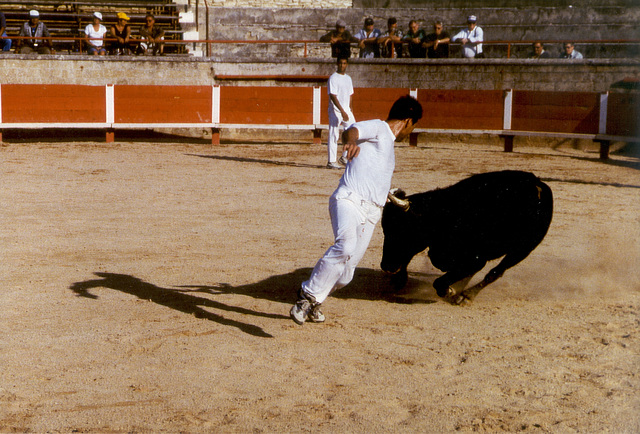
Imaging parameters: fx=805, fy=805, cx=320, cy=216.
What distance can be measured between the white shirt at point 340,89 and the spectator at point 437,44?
632 cm

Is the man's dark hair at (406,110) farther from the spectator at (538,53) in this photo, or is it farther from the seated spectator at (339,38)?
the seated spectator at (339,38)

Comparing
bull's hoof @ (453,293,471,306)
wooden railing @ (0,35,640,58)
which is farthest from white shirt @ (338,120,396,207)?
wooden railing @ (0,35,640,58)

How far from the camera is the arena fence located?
1478 centimetres

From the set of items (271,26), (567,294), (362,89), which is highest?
(271,26)

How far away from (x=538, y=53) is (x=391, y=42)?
3.07 metres

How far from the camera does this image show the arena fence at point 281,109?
1478 centimetres

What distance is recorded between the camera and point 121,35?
16844 mm

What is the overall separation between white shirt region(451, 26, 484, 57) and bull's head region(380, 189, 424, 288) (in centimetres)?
1211

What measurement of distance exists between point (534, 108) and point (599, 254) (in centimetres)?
915

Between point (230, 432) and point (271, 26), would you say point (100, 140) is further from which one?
point (230, 432)

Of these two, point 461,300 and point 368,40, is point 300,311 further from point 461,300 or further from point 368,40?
point 368,40

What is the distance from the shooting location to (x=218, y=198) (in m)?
8.95

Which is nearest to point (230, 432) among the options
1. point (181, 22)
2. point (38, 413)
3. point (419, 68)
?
point (38, 413)

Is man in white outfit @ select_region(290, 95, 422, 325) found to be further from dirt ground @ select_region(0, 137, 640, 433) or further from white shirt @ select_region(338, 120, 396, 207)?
dirt ground @ select_region(0, 137, 640, 433)
